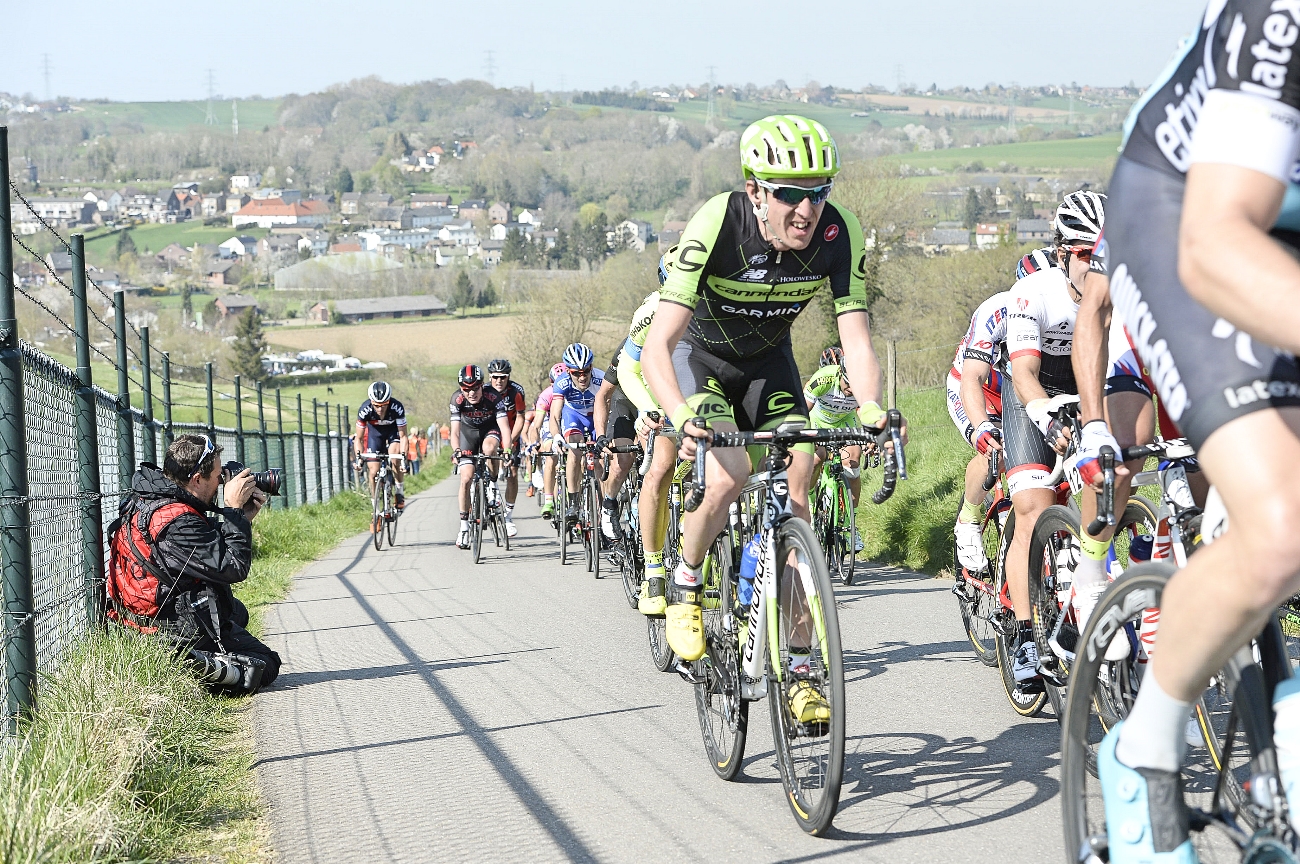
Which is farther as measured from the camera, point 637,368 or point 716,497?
point 637,368

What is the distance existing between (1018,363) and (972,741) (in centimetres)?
159

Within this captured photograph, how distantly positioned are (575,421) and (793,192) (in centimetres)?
925

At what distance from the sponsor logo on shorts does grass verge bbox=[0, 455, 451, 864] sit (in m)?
3.09

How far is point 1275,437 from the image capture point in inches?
82.1

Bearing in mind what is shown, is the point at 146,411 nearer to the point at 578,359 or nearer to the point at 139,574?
the point at 139,574

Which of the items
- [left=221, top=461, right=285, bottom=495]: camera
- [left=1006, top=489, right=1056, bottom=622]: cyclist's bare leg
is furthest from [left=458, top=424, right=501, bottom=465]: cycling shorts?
[left=1006, top=489, right=1056, bottom=622]: cyclist's bare leg

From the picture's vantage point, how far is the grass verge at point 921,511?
10.5m

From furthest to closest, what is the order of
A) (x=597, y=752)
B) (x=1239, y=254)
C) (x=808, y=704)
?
(x=597, y=752) < (x=808, y=704) < (x=1239, y=254)

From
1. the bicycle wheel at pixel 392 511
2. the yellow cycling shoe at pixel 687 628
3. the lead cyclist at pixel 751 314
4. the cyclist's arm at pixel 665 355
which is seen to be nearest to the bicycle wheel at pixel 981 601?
the lead cyclist at pixel 751 314

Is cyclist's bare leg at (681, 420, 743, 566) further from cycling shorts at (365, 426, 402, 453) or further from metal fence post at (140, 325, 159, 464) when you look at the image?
cycling shorts at (365, 426, 402, 453)

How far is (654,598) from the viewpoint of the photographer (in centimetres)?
636

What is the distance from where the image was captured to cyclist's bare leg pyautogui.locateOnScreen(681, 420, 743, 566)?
5004mm

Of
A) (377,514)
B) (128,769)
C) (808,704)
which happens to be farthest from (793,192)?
(377,514)

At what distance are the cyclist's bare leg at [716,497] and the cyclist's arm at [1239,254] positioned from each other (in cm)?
270
